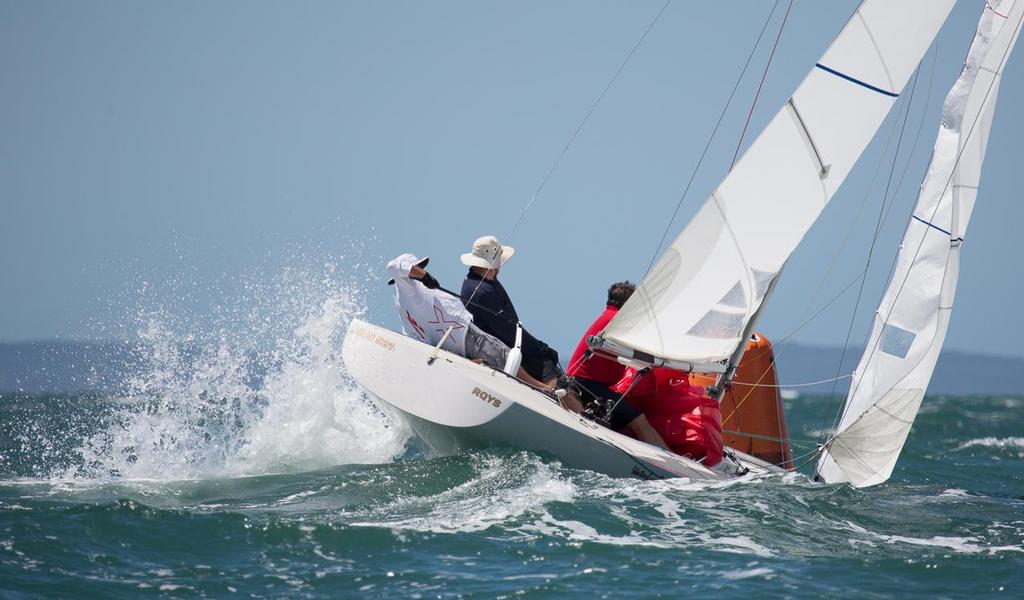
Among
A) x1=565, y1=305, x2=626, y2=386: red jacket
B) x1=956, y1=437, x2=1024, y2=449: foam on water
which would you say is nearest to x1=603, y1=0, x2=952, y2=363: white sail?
x1=565, y1=305, x2=626, y2=386: red jacket

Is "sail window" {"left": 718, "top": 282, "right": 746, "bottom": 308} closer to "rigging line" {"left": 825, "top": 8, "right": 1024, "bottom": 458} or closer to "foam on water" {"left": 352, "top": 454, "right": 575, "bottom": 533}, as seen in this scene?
"foam on water" {"left": 352, "top": 454, "right": 575, "bottom": 533}

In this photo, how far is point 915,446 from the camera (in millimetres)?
13891

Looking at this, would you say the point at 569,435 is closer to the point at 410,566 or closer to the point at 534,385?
the point at 534,385

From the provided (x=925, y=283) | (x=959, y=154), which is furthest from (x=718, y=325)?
(x=959, y=154)

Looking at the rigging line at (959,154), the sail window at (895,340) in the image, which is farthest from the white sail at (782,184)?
the sail window at (895,340)

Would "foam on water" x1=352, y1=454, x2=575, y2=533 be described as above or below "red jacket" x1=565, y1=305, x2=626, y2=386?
below

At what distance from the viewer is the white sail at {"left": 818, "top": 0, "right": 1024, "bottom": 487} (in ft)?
28.0

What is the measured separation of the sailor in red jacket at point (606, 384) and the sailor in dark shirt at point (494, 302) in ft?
1.02

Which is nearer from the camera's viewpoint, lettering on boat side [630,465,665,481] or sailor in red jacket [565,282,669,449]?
lettering on boat side [630,465,665,481]

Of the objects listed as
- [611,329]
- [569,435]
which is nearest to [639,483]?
[569,435]

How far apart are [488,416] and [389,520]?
95cm

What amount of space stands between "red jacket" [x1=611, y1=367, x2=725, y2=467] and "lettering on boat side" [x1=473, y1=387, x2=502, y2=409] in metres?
1.33

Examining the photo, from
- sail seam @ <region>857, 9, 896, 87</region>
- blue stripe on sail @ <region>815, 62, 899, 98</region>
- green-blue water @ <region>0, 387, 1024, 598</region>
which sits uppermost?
sail seam @ <region>857, 9, 896, 87</region>

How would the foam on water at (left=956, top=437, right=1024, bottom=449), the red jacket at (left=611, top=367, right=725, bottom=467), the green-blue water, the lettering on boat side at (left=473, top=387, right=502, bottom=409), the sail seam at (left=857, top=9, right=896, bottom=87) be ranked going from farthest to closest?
1. the foam on water at (left=956, top=437, right=1024, bottom=449)
2. the red jacket at (left=611, top=367, right=725, bottom=467)
3. the sail seam at (left=857, top=9, right=896, bottom=87)
4. the lettering on boat side at (left=473, top=387, right=502, bottom=409)
5. the green-blue water
